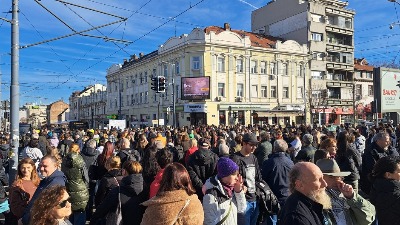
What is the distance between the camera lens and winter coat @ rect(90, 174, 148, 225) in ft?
13.9

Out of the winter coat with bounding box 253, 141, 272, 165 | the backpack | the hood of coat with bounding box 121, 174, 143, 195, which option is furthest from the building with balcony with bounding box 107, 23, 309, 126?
the hood of coat with bounding box 121, 174, 143, 195

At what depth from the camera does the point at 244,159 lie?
5.46 m

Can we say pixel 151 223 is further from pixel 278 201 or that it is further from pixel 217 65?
pixel 217 65

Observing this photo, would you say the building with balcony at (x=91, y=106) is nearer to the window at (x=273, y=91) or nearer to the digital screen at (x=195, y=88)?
the digital screen at (x=195, y=88)

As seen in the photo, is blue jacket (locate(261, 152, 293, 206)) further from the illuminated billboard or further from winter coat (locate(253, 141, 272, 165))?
the illuminated billboard

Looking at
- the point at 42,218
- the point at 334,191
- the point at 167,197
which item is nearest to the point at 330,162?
the point at 334,191

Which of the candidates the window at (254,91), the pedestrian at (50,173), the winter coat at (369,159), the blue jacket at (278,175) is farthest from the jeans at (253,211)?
the window at (254,91)

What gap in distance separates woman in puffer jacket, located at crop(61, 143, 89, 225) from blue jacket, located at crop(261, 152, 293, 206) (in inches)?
115

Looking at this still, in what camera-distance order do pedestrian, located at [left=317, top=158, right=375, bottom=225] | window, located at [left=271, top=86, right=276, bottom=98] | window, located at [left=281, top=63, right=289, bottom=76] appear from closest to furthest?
1. pedestrian, located at [left=317, top=158, right=375, bottom=225]
2. window, located at [left=271, top=86, right=276, bottom=98]
3. window, located at [left=281, top=63, right=289, bottom=76]

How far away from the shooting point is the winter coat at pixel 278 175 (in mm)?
5500

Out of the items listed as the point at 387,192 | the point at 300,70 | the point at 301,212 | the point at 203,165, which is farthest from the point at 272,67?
the point at 301,212

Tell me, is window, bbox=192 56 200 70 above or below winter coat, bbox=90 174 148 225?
above

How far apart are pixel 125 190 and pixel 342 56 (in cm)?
A: 5215

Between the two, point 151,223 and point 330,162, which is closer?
point 151,223
